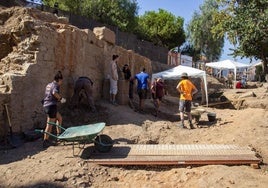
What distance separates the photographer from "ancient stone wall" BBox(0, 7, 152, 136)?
9.19 meters

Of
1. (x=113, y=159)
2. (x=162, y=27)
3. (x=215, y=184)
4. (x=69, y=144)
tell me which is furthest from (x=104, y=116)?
(x=162, y=27)

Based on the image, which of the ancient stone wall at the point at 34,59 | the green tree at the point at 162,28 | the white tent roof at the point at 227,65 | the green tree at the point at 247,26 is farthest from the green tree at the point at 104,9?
the ancient stone wall at the point at 34,59

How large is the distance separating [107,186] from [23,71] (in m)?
3.97

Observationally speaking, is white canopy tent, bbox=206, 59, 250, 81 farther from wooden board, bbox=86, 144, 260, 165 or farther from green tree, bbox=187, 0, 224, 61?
wooden board, bbox=86, 144, 260, 165

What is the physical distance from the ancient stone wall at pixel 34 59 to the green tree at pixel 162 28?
104ft

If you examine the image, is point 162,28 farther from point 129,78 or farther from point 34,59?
point 34,59

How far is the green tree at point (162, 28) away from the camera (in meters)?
44.7

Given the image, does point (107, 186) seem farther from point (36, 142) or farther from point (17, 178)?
point (36, 142)

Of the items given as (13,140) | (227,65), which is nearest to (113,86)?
(13,140)

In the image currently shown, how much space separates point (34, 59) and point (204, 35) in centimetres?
3954

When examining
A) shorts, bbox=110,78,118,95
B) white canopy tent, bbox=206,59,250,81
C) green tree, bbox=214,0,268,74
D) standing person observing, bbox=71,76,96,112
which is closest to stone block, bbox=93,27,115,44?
shorts, bbox=110,78,118,95

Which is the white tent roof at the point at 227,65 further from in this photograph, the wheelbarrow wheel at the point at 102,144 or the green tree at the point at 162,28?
the wheelbarrow wheel at the point at 102,144

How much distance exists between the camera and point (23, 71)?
9633 mm

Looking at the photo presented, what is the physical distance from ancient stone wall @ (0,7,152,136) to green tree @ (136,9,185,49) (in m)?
31.7
